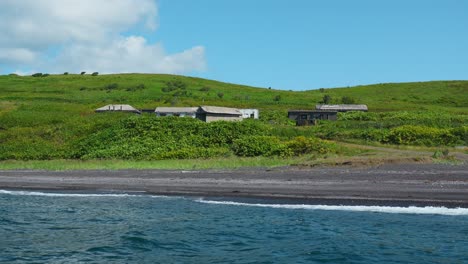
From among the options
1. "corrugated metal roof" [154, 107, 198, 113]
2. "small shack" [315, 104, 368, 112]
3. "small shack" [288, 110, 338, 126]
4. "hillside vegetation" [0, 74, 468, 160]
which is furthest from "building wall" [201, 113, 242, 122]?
"small shack" [315, 104, 368, 112]

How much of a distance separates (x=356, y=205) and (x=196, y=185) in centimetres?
974

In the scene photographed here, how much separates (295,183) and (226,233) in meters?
9.45

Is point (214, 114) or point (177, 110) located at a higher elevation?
point (177, 110)

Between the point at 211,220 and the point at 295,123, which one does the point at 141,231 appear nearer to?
the point at 211,220

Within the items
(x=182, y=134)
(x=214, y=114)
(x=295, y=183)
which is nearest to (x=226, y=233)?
(x=295, y=183)

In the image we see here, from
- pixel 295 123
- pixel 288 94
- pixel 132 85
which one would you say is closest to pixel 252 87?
pixel 288 94

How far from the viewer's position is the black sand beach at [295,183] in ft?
81.3

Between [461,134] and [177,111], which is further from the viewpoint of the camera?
[177,111]

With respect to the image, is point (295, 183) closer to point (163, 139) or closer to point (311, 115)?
point (163, 139)

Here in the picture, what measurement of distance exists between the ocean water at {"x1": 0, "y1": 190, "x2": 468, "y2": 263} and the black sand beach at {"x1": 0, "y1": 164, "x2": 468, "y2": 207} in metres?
1.75

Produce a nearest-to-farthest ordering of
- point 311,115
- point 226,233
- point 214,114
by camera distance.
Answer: point 226,233 → point 214,114 → point 311,115

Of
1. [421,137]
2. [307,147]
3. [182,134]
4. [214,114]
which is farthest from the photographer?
[214,114]

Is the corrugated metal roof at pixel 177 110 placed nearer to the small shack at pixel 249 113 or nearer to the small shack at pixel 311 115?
the small shack at pixel 249 113

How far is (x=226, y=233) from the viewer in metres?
20.2
